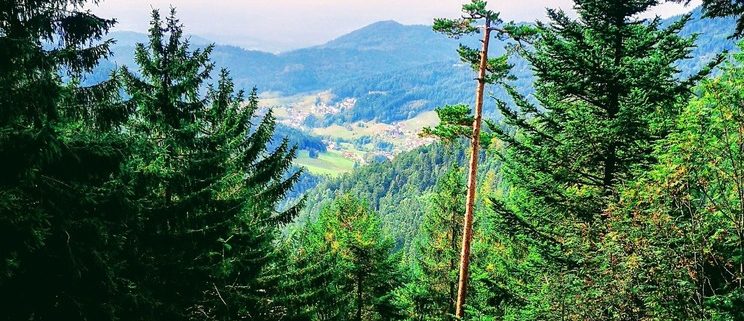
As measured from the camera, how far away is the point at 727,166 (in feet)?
21.4

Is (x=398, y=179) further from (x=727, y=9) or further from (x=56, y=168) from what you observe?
(x=56, y=168)

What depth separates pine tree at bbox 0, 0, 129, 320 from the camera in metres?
5.96

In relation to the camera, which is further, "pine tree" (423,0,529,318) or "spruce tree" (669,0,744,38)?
"pine tree" (423,0,529,318)

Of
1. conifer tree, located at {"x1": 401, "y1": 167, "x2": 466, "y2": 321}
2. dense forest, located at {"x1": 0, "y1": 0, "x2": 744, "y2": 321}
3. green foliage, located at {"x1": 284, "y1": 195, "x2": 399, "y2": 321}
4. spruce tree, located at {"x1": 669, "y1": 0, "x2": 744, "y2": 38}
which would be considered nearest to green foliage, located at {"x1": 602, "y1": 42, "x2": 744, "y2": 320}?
dense forest, located at {"x1": 0, "y1": 0, "x2": 744, "y2": 321}

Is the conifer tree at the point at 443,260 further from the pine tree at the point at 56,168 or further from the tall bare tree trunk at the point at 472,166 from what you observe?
the pine tree at the point at 56,168

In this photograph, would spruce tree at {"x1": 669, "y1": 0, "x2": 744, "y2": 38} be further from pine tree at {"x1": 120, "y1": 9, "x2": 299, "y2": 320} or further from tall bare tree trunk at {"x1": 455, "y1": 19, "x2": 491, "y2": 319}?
pine tree at {"x1": 120, "y1": 9, "x2": 299, "y2": 320}

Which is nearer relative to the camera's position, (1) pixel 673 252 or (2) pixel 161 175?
(1) pixel 673 252

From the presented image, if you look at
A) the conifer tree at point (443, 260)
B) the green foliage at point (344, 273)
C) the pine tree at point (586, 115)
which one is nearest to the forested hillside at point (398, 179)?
the conifer tree at point (443, 260)

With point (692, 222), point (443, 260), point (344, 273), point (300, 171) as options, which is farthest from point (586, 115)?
point (443, 260)

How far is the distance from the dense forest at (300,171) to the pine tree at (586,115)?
0.14 feet

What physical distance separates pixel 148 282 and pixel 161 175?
2696mm

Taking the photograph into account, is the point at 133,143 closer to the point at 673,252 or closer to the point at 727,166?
the point at 673,252

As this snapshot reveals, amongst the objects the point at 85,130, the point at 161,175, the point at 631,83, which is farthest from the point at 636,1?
the point at 85,130

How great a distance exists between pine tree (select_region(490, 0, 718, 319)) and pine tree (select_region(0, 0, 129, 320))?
7827 millimetres
